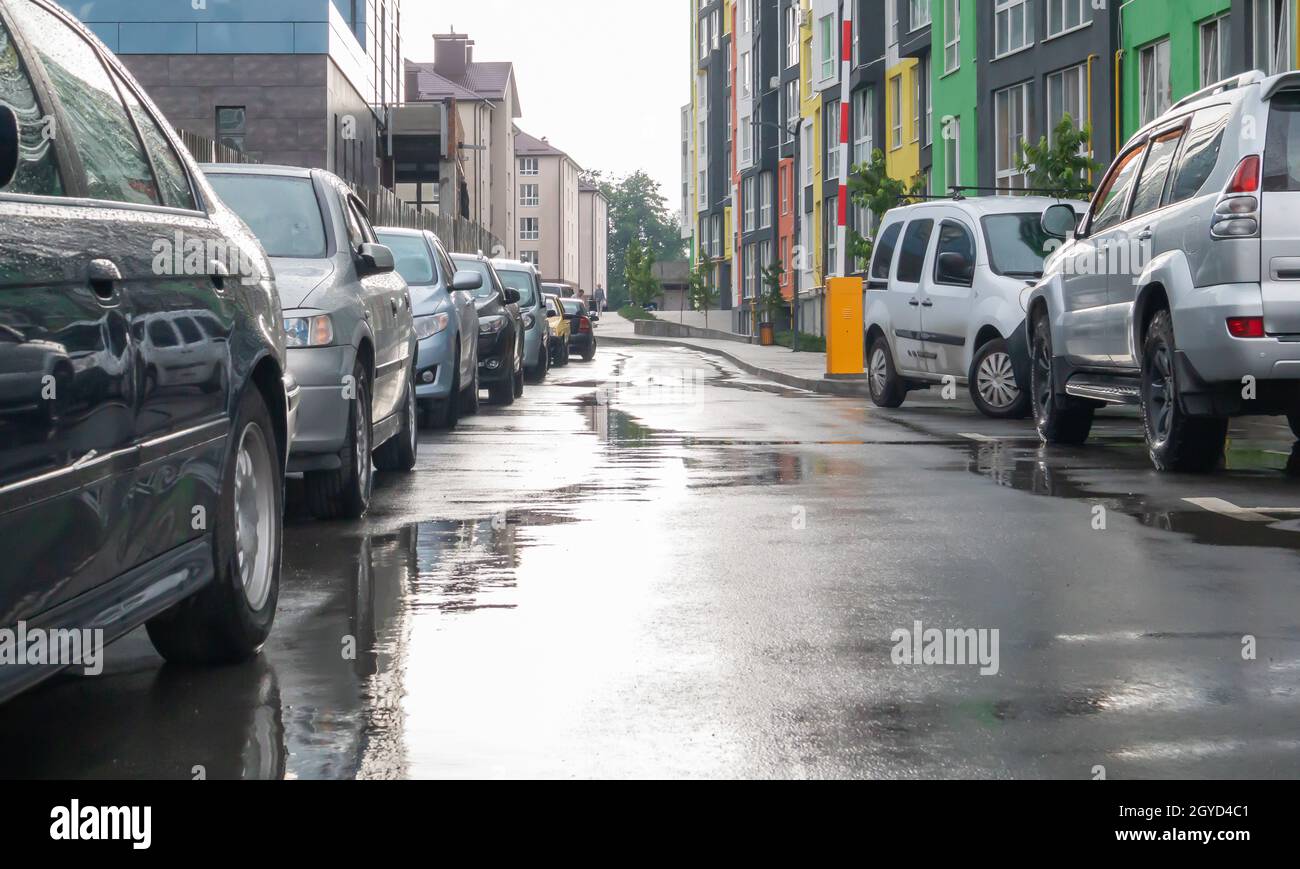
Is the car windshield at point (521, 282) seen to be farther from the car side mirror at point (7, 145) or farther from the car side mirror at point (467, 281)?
the car side mirror at point (7, 145)

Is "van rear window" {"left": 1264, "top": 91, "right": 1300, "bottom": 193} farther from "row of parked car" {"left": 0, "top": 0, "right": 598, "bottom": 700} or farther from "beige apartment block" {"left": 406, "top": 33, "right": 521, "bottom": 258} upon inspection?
"beige apartment block" {"left": 406, "top": 33, "right": 521, "bottom": 258}

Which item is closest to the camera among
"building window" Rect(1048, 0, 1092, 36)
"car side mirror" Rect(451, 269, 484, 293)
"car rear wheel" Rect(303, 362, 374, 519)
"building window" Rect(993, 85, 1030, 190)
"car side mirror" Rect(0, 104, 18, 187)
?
"car side mirror" Rect(0, 104, 18, 187)

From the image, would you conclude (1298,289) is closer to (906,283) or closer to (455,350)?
(455,350)

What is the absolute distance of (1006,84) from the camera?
36562 millimetres

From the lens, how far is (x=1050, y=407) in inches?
531

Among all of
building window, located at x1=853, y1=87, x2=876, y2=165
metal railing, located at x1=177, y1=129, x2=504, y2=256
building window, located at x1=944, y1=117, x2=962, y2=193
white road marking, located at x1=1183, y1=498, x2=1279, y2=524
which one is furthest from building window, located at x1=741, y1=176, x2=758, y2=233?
white road marking, located at x1=1183, y1=498, x2=1279, y2=524

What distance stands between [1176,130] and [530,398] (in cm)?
1239

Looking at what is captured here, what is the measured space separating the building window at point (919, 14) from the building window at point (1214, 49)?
57.0 feet

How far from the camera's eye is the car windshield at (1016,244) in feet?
56.0

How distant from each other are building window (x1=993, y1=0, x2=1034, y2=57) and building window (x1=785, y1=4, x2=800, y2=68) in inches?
1147

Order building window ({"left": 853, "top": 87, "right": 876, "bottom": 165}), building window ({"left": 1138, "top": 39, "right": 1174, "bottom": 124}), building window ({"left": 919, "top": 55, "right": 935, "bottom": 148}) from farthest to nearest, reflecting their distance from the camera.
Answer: building window ({"left": 853, "top": 87, "right": 876, "bottom": 165}) < building window ({"left": 919, "top": 55, "right": 935, "bottom": 148}) < building window ({"left": 1138, "top": 39, "right": 1174, "bottom": 124})

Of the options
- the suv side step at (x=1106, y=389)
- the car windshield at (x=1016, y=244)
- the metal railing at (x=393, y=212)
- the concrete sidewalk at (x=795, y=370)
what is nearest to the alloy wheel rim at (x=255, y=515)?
the metal railing at (x=393, y=212)

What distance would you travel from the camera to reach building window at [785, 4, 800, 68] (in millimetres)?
66375

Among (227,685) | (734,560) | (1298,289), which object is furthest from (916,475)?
(227,685)
